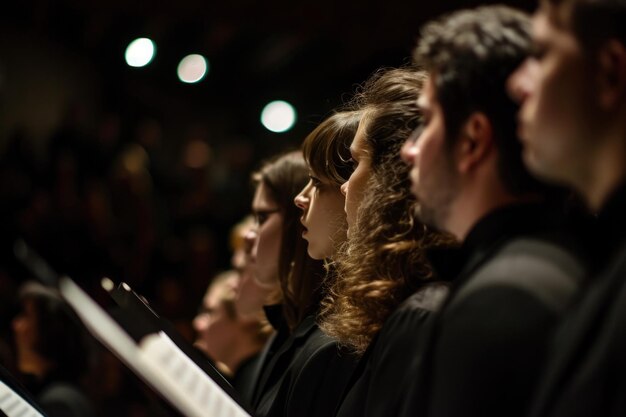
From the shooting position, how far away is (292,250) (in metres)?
2.56

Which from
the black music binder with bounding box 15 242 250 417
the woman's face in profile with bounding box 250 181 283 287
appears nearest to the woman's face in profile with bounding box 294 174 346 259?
the woman's face in profile with bounding box 250 181 283 287

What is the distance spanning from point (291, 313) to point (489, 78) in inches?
53.8

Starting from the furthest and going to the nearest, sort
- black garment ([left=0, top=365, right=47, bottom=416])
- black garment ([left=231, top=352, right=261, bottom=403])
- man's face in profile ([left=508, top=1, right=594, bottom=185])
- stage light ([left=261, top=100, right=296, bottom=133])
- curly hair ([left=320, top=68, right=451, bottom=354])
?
stage light ([left=261, top=100, right=296, bottom=133]) < black garment ([left=231, top=352, right=261, bottom=403]) < black garment ([left=0, top=365, right=47, bottom=416]) < curly hair ([left=320, top=68, right=451, bottom=354]) < man's face in profile ([left=508, top=1, right=594, bottom=185])

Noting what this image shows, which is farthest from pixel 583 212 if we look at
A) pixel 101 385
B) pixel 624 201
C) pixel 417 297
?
pixel 101 385

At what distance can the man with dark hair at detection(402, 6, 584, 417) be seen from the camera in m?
1.10

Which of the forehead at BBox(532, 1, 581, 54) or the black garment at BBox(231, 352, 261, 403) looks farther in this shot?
the black garment at BBox(231, 352, 261, 403)

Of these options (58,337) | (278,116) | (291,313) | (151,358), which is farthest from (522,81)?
(278,116)

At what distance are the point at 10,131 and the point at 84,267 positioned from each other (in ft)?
3.45

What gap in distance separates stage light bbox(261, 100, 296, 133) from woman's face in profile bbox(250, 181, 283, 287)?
2.07 meters

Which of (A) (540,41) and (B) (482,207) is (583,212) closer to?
(B) (482,207)

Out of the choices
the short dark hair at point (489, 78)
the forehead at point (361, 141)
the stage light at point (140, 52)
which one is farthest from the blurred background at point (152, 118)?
the short dark hair at point (489, 78)

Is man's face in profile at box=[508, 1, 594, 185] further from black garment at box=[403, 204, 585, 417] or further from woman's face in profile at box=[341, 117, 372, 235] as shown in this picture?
woman's face in profile at box=[341, 117, 372, 235]

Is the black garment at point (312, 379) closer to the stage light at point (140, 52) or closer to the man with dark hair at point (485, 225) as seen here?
the man with dark hair at point (485, 225)

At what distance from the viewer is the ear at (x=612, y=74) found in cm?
105
